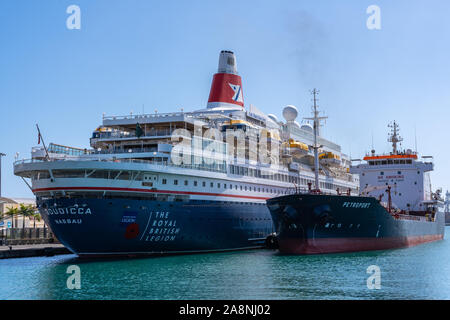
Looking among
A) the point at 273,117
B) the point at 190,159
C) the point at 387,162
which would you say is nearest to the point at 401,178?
the point at 387,162

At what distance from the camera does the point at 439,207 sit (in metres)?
58.4

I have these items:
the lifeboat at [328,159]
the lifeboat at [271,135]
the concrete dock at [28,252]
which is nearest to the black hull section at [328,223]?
the lifeboat at [271,135]

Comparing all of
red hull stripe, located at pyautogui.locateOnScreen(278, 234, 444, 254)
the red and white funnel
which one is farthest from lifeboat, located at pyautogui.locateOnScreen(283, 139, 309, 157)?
red hull stripe, located at pyautogui.locateOnScreen(278, 234, 444, 254)

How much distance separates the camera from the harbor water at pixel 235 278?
805 inches

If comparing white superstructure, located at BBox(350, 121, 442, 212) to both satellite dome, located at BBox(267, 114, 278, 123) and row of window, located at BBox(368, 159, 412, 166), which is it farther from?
satellite dome, located at BBox(267, 114, 278, 123)

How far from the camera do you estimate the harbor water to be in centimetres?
2045

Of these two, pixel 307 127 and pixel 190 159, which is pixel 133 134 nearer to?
pixel 190 159

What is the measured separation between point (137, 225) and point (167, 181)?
362cm

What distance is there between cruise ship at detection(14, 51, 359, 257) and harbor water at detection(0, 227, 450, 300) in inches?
→ 73.1

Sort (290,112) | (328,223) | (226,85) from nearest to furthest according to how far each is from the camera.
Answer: (328,223) < (226,85) < (290,112)

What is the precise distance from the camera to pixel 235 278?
23.9 m
